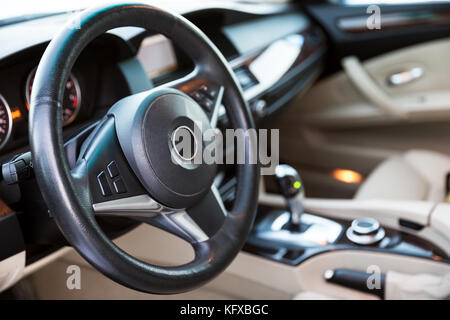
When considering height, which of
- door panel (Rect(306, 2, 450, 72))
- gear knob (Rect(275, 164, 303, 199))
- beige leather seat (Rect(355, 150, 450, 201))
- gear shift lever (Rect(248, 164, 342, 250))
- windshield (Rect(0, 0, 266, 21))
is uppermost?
windshield (Rect(0, 0, 266, 21))

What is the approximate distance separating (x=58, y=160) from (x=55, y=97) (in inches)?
3.6

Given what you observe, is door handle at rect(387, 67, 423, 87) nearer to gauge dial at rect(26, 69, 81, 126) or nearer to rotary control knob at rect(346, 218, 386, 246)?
rotary control knob at rect(346, 218, 386, 246)

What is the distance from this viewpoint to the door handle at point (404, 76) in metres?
2.06

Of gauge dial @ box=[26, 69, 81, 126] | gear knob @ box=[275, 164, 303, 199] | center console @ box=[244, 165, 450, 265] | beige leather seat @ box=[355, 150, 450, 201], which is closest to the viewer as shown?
gauge dial @ box=[26, 69, 81, 126]

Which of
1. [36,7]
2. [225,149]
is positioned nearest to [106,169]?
[225,149]

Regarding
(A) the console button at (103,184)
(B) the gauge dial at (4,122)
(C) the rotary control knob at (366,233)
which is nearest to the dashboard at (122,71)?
(B) the gauge dial at (4,122)

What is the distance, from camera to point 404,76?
2.08m

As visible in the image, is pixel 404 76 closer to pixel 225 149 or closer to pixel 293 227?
pixel 293 227

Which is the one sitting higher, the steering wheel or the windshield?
the windshield

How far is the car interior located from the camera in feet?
2.82

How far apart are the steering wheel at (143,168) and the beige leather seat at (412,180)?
710 mm

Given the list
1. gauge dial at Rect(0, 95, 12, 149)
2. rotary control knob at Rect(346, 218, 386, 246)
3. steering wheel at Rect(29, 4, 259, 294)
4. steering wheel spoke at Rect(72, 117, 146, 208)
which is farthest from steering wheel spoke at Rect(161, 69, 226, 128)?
rotary control knob at Rect(346, 218, 386, 246)

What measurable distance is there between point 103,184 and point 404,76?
152cm

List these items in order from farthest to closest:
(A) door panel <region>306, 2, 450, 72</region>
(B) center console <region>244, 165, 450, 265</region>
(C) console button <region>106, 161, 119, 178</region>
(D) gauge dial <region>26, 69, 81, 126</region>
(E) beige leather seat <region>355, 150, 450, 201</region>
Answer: (A) door panel <region>306, 2, 450, 72</region>, (E) beige leather seat <region>355, 150, 450, 201</region>, (B) center console <region>244, 165, 450, 265</region>, (D) gauge dial <region>26, 69, 81, 126</region>, (C) console button <region>106, 161, 119, 178</region>
